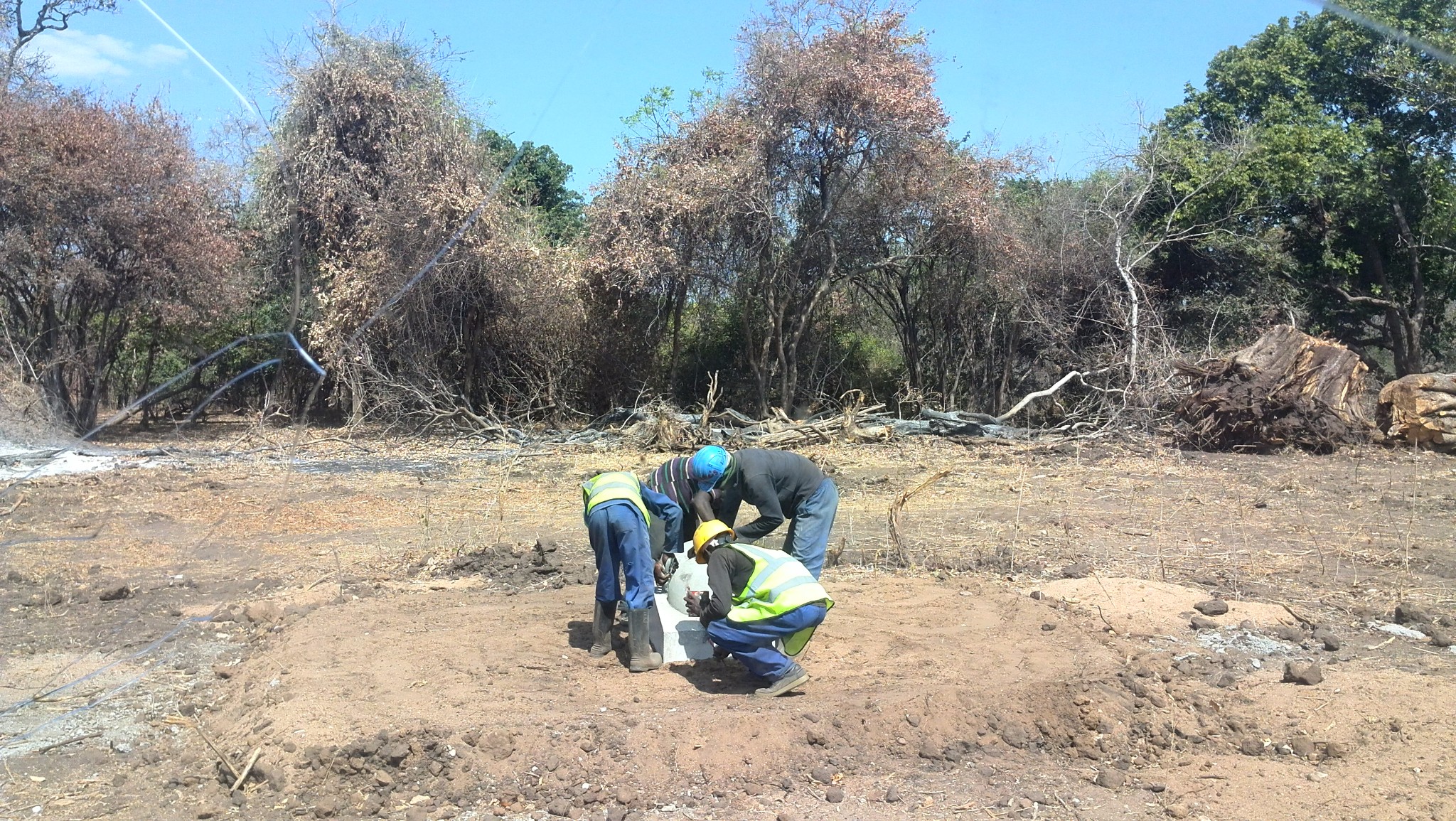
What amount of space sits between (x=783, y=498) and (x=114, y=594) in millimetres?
4515

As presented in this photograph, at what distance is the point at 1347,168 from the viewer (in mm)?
17125

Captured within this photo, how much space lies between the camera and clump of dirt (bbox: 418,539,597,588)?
774 centimetres

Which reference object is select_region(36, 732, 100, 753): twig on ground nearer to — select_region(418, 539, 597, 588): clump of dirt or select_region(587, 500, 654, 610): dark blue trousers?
select_region(587, 500, 654, 610): dark blue trousers

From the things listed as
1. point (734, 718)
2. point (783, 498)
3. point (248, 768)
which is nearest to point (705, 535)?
point (734, 718)

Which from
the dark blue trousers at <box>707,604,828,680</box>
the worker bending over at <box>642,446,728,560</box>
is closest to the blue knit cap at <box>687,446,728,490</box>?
the worker bending over at <box>642,446,728,560</box>

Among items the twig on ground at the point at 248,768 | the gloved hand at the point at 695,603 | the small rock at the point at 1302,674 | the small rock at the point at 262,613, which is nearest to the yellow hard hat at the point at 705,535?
the gloved hand at the point at 695,603

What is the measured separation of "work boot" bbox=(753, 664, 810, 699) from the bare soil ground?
0.08 meters

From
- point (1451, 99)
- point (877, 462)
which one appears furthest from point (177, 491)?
point (1451, 99)

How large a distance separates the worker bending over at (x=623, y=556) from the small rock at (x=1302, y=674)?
3.18 m

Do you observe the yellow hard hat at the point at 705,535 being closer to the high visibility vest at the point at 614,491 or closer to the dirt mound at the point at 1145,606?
the high visibility vest at the point at 614,491

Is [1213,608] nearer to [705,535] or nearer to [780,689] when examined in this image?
[780,689]

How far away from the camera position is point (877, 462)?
13.5 meters

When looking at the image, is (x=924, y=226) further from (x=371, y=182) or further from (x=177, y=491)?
(x=177, y=491)

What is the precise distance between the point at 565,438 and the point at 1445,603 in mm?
11461
